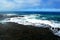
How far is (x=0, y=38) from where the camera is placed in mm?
14680

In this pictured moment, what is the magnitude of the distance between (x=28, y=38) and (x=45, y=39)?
5.48 feet

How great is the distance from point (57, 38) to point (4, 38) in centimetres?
534

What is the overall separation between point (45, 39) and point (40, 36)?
3.99 ft

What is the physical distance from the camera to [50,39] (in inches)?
594

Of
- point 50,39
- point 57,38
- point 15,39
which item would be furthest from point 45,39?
point 15,39

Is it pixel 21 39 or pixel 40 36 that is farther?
pixel 40 36

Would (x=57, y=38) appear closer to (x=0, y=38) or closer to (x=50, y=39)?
(x=50, y=39)

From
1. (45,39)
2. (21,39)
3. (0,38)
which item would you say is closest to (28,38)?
(21,39)

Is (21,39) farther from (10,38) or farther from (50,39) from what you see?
(50,39)

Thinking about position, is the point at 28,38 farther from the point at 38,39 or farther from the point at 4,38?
the point at 4,38

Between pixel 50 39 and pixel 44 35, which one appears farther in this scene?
pixel 44 35

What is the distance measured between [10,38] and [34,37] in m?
2.50

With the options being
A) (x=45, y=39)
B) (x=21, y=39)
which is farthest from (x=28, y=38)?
(x=45, y=39)

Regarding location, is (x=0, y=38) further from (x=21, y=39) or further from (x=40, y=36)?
(x=40, y=36)
